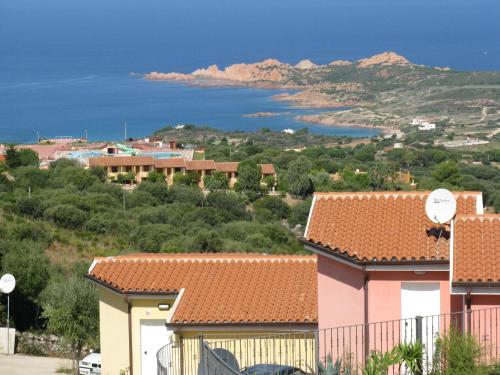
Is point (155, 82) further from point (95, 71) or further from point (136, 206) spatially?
point (136, 206)

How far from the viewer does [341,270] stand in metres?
8.07

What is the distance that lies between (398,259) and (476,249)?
1.86 feet

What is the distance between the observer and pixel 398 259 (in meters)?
7.73

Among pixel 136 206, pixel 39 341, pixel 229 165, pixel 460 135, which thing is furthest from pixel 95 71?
pixel 39 341

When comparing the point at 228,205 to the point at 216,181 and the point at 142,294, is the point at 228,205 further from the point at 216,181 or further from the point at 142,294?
the point at 142,294

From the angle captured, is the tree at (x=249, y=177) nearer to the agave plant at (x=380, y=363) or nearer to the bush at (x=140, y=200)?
the bush at (x=140, y=200)

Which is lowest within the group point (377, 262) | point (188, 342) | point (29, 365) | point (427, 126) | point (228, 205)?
point (228, 205)

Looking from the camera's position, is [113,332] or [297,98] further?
[297,98]

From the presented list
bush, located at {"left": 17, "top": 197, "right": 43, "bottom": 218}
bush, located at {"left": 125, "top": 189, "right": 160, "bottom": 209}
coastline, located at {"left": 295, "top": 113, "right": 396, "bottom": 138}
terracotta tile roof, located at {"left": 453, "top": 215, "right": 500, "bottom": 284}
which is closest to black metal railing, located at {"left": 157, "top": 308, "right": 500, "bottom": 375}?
terracotta tile roof, located at {"left": 453, "top": 215, "right": 500, "bottom": 284}

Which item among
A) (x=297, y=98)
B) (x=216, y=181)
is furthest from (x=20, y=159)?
(x=297, y=98)

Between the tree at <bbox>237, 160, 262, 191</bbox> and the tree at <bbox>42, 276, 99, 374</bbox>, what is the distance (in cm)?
2597

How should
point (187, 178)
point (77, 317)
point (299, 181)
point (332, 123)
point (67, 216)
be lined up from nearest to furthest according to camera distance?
point (77, 317)
point (67, 216)
point (299, 181)
point (187, 178)
point (332, 123)

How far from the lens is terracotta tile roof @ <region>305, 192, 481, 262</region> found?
7.82 m

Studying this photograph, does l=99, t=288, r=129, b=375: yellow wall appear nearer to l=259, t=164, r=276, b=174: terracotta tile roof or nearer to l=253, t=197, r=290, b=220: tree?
l=253, t=197, r=290, b=220: tree
